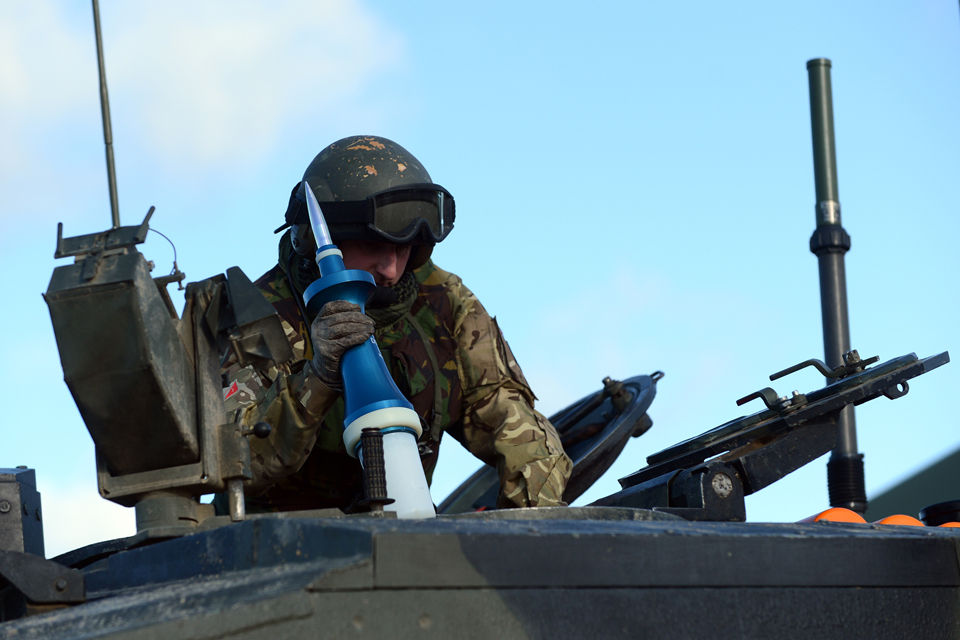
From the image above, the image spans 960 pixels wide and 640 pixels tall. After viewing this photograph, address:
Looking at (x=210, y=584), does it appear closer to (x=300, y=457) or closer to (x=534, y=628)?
(x=534, y=628)

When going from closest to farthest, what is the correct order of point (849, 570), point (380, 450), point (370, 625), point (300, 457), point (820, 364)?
1. point (370, 625)
2. point (849, 570)
3. point (380, 450)
4. point (300, 457)
5. point (820, 364)

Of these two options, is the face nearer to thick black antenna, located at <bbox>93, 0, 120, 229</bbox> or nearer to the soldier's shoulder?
the soldier's shoulder

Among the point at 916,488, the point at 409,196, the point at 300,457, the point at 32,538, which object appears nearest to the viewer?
the point at 32,538

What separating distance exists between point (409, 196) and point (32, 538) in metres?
2.09

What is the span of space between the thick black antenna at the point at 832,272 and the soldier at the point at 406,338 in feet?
5.22

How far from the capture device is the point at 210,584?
1.88 metres

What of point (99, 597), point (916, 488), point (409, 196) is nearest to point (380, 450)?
point (99, 597)

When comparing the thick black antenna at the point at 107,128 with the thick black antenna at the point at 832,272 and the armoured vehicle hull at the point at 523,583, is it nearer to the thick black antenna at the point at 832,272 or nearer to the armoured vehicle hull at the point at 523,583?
the armoured vehicle hull at the point at 523,583

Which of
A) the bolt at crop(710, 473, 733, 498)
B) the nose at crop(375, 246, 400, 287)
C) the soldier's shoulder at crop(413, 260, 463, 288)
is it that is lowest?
the bolt at crop(710, 473, 733, 498)

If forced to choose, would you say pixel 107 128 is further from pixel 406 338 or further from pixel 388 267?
pixel 406 338

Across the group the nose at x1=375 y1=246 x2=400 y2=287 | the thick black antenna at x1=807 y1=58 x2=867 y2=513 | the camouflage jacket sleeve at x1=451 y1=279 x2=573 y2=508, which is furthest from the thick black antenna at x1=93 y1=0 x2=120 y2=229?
the thick black antenna at x1=807 y1=58 x2=867 y2=513

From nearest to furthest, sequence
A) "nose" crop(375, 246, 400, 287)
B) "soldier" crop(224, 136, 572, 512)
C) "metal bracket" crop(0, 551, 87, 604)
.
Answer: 1. "metal bracket" crop(0, 551, 87, 604)
2. "soldier" crop(224, 136, 572, 512)
3. "nose" crop(375, 246, 400, 287)

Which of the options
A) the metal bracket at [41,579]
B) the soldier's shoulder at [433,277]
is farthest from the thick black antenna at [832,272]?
the metal bracket at [41,579]

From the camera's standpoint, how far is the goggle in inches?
181
